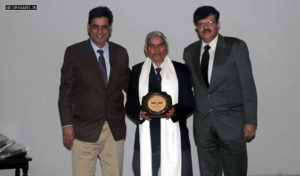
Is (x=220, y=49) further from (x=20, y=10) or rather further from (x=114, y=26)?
(x=20, y=10)

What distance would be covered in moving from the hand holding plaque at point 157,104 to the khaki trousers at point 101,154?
14.7 inches

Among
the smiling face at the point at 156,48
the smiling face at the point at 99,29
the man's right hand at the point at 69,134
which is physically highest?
the smiling face at the point at 99,29

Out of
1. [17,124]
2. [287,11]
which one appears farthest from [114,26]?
[287,11]

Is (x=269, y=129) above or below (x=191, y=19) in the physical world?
below

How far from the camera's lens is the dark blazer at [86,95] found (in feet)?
10.1

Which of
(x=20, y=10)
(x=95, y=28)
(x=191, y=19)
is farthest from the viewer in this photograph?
(x=191, y=19)

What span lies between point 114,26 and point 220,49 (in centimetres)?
122

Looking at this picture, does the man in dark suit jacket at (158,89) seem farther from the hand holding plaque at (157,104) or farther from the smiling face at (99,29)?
the smiling face at (99,29)

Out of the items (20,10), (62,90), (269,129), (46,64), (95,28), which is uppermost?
(20,10)

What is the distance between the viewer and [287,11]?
13.5 ft

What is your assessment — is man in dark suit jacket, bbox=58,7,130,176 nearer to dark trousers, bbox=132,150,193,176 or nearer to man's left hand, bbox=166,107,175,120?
dark trousers, bbox=132,150,193,176

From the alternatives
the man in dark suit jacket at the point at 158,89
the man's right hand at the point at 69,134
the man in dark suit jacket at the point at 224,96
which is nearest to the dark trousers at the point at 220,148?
the man in dark suit jacket at the point at 224,96

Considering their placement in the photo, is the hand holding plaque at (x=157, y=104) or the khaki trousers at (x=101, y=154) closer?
the hand holding plaque at (x=157, y=104)

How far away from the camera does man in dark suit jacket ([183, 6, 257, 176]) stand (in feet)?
10.0
